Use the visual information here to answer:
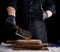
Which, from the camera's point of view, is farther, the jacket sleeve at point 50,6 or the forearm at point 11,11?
the jacket sleeve at point 50,6

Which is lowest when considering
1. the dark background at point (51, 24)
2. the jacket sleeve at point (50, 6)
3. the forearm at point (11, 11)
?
the dark background at point (51, 24)

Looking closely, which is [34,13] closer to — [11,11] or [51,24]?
[11,11]

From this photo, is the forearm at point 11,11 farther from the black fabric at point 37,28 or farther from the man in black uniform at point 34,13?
the black fabric at point 37,28

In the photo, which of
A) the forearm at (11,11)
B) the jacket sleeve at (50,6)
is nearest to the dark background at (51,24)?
the jacket sleeve at (50,6)

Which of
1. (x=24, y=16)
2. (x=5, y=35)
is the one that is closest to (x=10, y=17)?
(x=24, y=16)

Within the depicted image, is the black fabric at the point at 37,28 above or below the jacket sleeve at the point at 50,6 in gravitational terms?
below

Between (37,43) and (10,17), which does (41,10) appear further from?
(37,43)

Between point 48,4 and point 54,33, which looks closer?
point 48,4

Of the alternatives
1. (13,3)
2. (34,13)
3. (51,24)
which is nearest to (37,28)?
(34,13)

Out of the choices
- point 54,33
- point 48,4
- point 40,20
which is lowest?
point 54,33

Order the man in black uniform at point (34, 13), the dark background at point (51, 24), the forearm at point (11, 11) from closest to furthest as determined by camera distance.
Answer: the forearm at point (11, 11)
the man in black uniform at point (34, 13)
the dark background at point (51, 24)

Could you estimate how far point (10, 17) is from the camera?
1.31 meters

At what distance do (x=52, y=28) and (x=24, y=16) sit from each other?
22.5 inches

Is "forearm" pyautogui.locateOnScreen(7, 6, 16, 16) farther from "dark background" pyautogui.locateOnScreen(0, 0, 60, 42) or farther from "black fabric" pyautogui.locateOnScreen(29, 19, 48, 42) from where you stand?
"dark background" pyautogui.locateOnScreen(0, 0, 60, 42)
